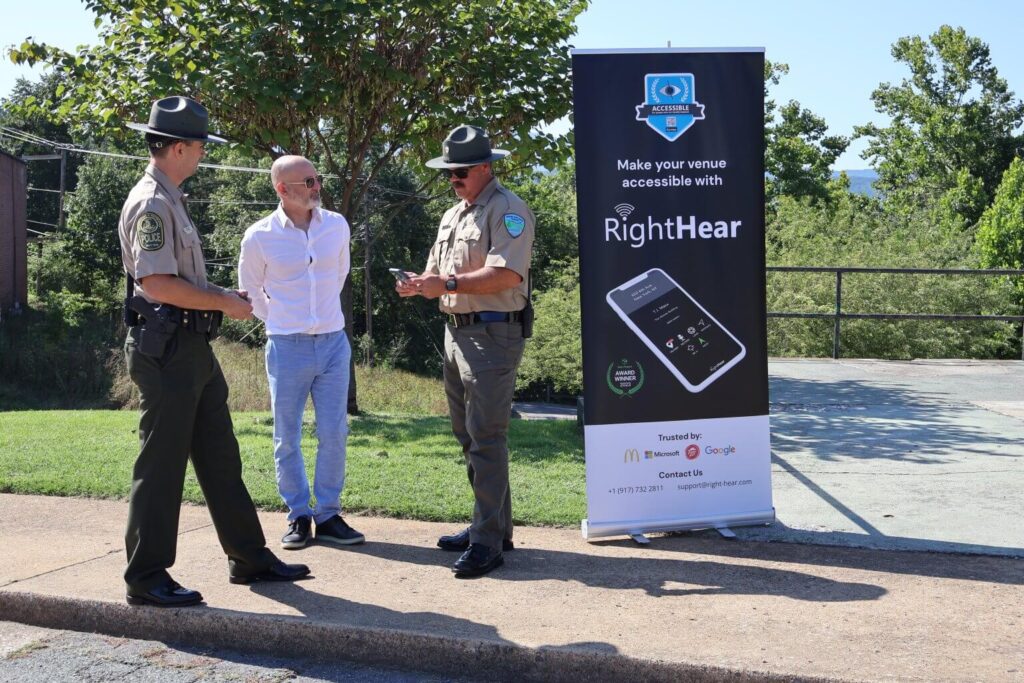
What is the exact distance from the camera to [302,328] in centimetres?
548

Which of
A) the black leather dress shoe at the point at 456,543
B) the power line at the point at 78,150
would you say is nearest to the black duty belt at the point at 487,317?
the black leather dress shoe at the point at 456,543

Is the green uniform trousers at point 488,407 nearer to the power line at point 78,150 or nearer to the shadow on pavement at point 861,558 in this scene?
the shadow on pavement at point 861,558

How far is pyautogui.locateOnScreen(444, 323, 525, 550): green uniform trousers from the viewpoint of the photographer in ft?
16.8

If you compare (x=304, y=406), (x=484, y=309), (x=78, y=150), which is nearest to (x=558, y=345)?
(x=304, y=406)

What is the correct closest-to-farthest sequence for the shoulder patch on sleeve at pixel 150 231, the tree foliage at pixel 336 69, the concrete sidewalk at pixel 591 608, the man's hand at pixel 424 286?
the concrete sidewalk at pixel 591 608, the shoulder patch on sleeve at pixel 150 231, the man's hand at pixel 424 286, the tree foliage at pixel 336 69

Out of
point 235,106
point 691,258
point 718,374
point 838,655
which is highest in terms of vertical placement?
point 235,106

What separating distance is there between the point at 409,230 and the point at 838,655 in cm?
4291

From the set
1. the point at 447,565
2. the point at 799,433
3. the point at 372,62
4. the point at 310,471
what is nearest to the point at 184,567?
the point at 447,565

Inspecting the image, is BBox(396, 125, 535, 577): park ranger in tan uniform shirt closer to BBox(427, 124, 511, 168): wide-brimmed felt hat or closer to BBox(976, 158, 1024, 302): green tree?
BBox(427, 124, 511, 168): wide-brimmed felt hat

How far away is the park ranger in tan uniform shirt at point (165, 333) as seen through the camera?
14.6ft

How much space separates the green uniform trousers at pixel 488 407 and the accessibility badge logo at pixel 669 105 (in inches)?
51.7

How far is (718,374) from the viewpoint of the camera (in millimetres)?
5691

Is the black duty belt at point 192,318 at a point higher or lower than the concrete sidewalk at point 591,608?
higher

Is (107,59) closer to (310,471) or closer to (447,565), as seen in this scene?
(310,471)
